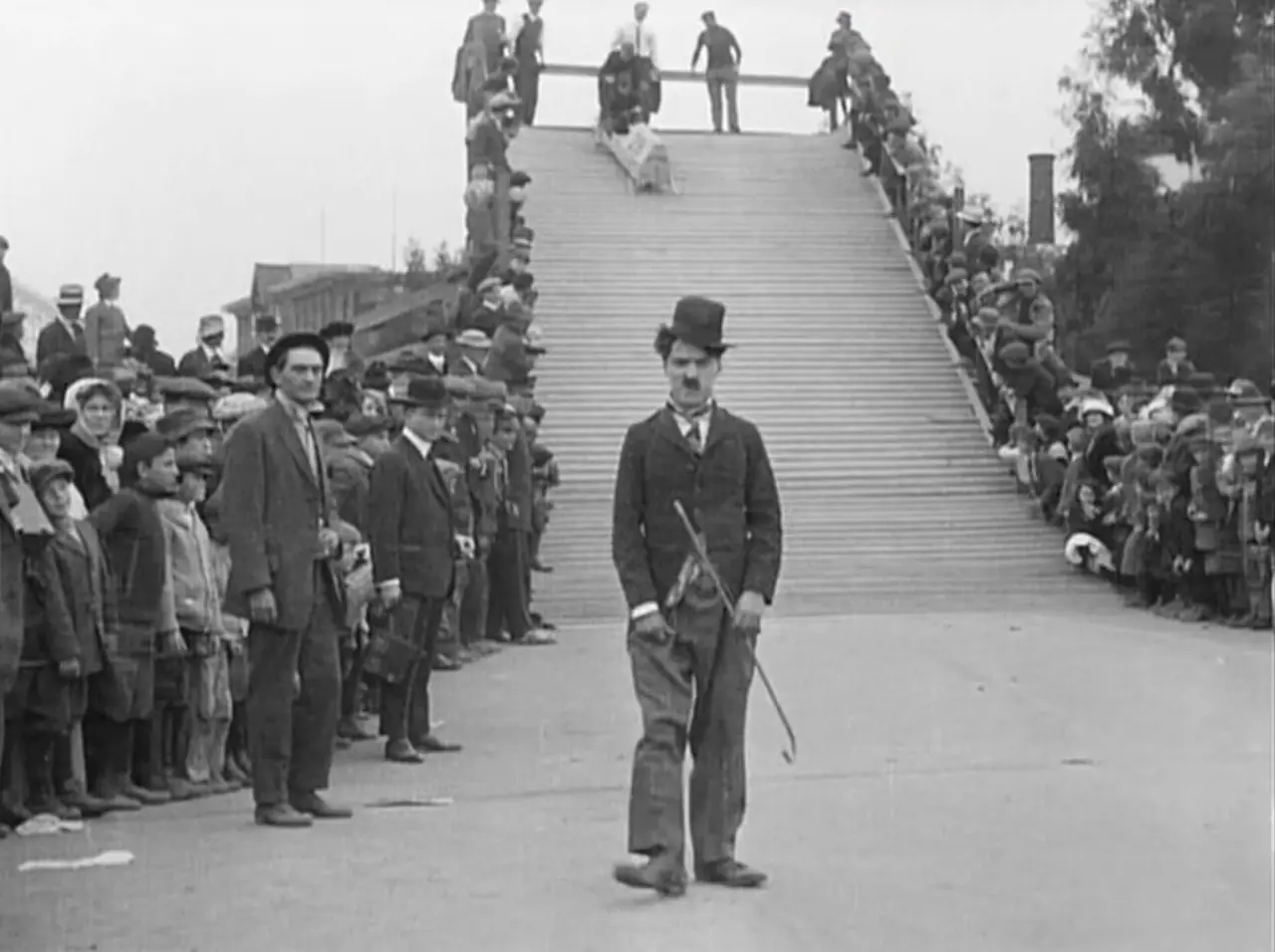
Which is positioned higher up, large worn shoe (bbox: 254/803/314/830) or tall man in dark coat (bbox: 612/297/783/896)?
tall man in dark coat (bbox: 612/297/783/896)

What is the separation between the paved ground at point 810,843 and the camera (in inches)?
276

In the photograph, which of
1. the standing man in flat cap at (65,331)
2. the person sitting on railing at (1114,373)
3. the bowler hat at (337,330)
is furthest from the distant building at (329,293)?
the bowler hat at (337,330)

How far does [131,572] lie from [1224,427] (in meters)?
10.0

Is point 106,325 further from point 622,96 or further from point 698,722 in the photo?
point 622,96

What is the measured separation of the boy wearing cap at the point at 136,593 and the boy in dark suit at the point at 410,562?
1263 mm

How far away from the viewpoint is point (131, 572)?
31.6ft

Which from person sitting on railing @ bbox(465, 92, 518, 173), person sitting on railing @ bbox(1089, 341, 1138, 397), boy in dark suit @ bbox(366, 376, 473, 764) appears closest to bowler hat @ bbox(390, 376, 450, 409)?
boy in dark suit @ bbox(366, 376, 473, 764)

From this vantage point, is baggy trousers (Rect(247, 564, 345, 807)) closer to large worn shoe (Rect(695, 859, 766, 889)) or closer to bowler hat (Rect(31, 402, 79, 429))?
bowler hat (Rect(31, 402, 79, 429))

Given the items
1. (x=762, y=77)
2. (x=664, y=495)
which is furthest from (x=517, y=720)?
(x=762, y=77)

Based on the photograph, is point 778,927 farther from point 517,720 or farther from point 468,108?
point 468,108

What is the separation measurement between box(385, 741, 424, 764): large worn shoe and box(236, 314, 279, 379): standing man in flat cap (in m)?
3.24

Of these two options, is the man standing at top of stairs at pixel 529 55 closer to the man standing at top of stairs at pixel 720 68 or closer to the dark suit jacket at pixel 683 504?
the man standing at top of stairs at pixel 720 68

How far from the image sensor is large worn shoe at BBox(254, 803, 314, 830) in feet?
29.3

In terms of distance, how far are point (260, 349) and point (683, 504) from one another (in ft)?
28.8
